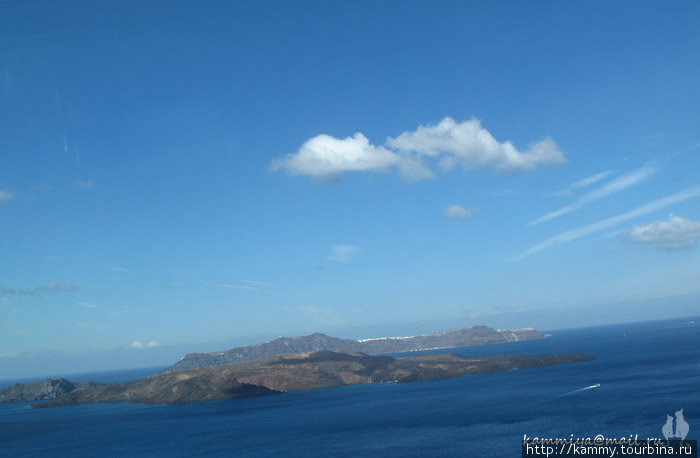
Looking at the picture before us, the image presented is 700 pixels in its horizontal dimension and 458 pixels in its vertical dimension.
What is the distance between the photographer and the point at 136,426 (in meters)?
173

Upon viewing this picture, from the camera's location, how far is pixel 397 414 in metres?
149

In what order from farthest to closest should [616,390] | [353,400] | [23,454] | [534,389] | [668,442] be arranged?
[353,400], [534,389], [616,390], [23,454], [668,442]

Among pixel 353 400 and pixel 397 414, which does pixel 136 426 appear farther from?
pixel 397 414

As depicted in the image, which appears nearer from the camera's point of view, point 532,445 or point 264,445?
point 532,445

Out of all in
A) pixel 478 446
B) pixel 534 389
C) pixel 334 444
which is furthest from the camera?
pixel 534 389

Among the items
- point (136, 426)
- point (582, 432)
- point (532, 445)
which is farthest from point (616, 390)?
point (136, 426)

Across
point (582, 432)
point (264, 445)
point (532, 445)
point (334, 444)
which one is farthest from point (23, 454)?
point (582, 432)

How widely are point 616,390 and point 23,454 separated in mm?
167240

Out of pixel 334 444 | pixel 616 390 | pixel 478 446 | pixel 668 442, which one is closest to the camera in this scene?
pixel 668 442

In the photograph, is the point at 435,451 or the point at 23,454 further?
the point at 23,454

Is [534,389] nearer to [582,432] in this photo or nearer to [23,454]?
[582,432]

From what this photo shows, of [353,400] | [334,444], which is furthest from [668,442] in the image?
[353,400]

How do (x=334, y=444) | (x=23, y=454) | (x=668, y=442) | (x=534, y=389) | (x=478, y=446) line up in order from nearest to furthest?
(x=668, y=442)
(x=478, y=446)
(x=334, y=444)
(x=23, y=454)
(x=534, y=389)

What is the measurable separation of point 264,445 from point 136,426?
7649cm
